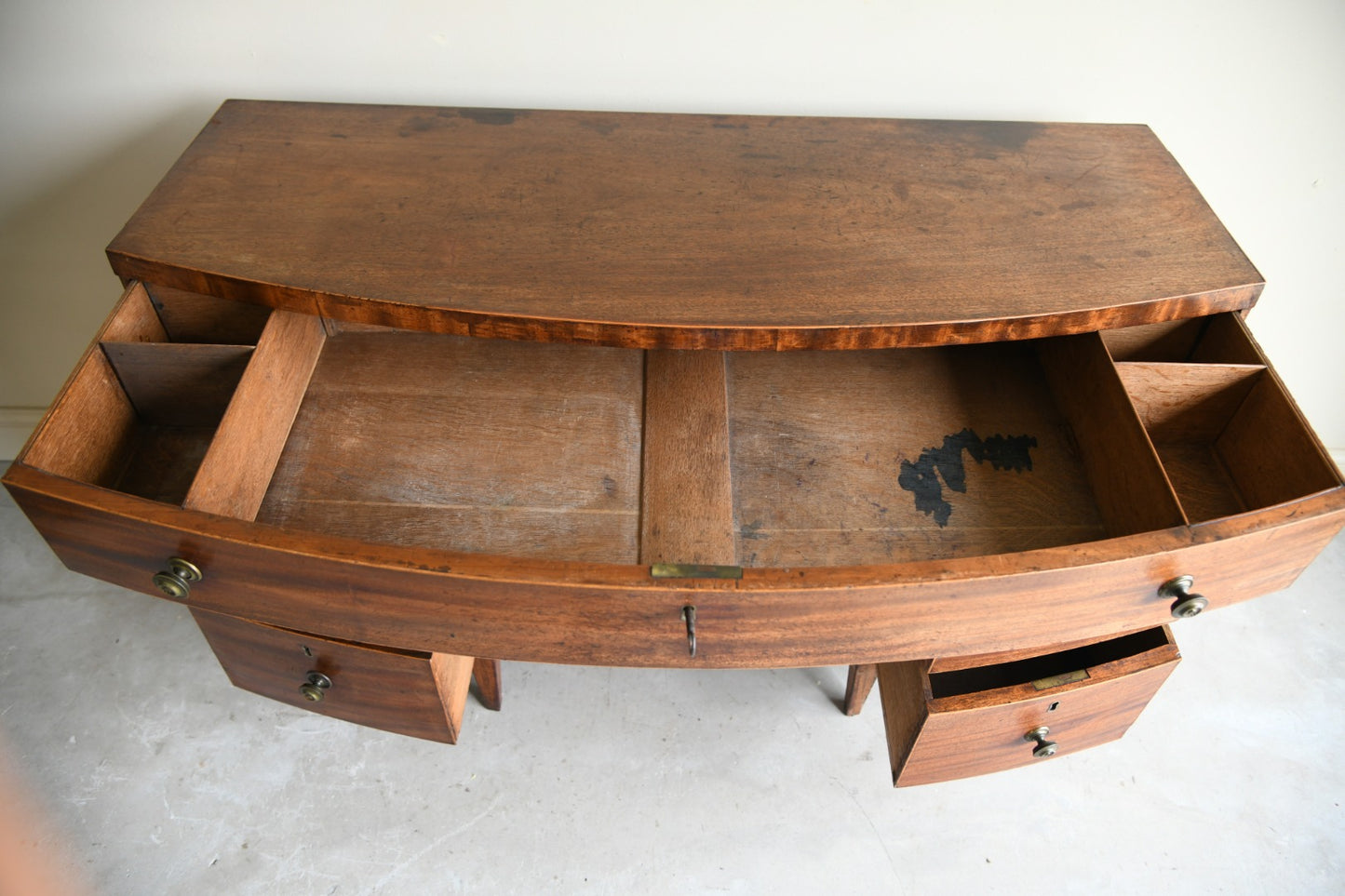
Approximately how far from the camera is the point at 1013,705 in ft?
3.25

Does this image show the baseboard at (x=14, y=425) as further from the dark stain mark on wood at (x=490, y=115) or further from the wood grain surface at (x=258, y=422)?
the dark stain mark on wood at (x=490, y=115)

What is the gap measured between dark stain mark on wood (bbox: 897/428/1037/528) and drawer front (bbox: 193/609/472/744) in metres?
0.59

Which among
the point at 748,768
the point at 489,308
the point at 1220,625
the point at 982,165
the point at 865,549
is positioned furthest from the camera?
the point at 1220,625

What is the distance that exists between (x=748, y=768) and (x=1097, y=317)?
80 cm

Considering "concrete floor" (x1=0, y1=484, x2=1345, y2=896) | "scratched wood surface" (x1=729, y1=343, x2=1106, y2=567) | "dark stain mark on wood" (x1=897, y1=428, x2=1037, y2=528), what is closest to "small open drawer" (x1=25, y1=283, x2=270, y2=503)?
"concrete floor" (x1=0, y1=484, x2=1345, y2=896)

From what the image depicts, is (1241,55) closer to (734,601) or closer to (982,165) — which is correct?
(982,165)

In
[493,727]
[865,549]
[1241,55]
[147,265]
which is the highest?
[1241,55]

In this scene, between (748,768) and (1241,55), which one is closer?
(1241,55)

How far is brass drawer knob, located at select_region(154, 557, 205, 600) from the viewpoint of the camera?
84 cm

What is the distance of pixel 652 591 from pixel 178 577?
1.52ft

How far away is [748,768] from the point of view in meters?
1.33

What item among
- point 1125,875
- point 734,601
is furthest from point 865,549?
point 1125,875

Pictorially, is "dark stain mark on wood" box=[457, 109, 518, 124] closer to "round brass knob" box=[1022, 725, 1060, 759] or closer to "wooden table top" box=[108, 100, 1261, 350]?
"wooden table top" box=[108, 100, 1261, 350]

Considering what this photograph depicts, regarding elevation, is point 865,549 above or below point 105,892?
above
